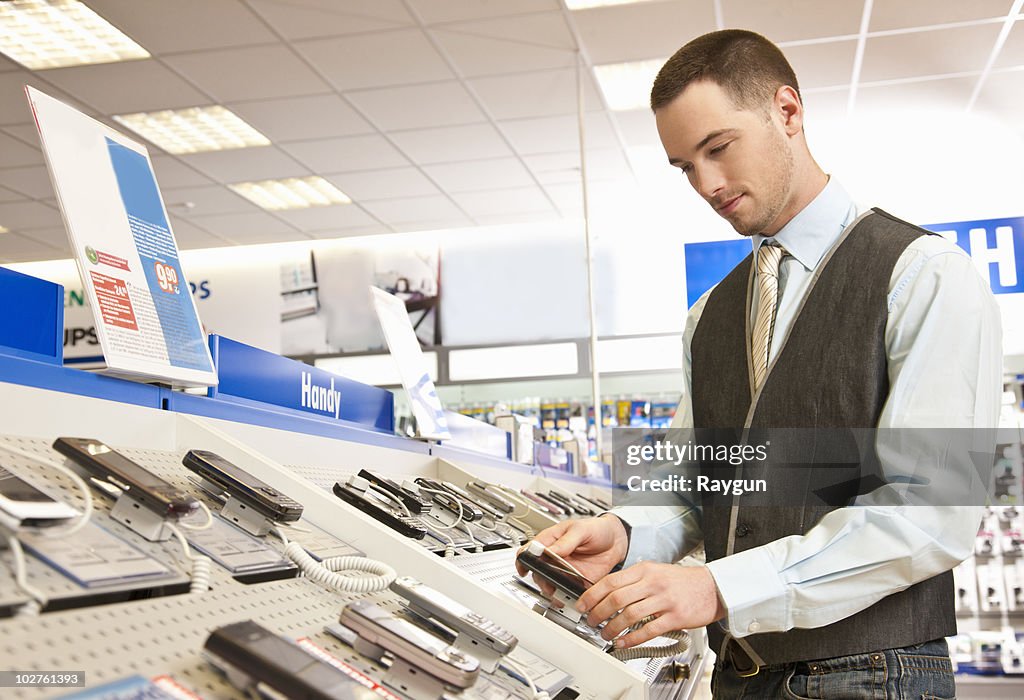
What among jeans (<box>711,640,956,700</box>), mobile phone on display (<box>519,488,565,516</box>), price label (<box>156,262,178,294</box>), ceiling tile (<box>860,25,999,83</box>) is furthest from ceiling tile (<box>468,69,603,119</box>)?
jeans (<box>711,640,956,700</box>)

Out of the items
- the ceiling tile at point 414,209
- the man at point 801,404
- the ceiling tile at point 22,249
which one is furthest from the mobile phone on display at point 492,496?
the ceiling tile at point 22,249

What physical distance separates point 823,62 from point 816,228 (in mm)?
4576

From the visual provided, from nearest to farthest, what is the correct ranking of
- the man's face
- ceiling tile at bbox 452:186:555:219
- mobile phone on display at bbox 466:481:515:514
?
the man's face
mobile phone on display at bbox 466:481:515:514
ceiling tile at bbox 452:186:555:219

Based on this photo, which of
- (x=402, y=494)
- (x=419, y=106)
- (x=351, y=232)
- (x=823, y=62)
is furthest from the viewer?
(x=351, y=232)

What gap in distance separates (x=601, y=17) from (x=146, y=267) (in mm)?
3922

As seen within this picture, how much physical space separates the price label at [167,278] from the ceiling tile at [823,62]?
14.8 feet

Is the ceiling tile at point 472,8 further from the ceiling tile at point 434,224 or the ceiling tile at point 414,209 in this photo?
the ceiling tile at point 434,224

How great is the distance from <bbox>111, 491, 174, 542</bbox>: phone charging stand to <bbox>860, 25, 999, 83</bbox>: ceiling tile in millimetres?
5158

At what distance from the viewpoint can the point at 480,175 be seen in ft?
23.4

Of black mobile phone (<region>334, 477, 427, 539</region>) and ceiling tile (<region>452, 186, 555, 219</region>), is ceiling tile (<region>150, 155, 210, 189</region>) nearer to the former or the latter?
ceiling tile (<region>452, 186, 555, 219</region>)

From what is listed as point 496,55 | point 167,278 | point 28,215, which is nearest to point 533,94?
point 496,55

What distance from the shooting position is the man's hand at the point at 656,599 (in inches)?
39.4

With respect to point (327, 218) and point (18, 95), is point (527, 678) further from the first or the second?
point (327, 218)

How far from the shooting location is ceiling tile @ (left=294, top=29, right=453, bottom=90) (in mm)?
4988
